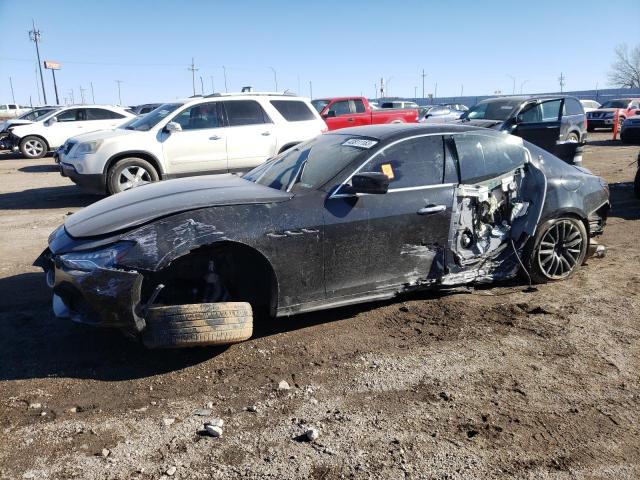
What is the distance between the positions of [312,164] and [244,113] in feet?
20.0

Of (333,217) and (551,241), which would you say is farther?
(551,241)

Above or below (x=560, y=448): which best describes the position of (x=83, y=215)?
above

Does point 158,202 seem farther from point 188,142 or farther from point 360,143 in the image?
point 188,142

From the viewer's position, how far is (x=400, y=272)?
4344 millimetres

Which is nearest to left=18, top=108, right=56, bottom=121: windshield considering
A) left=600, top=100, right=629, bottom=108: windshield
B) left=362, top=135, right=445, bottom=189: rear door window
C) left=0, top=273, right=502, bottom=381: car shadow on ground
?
left=0, top=273, right=502, bottom=381: car shadow on ground

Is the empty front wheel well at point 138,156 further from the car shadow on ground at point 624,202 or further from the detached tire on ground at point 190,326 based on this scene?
the car shadow on ground at point 624,202

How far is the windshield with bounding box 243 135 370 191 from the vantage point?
429 cm

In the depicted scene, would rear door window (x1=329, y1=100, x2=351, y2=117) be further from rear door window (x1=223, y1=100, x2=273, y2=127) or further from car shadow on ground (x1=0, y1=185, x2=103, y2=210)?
car shadow on ground (x1=0, y1=185, x2=103, y2=210)

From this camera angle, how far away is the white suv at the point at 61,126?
17.3 meters

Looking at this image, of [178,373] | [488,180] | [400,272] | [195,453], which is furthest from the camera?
[488,180]

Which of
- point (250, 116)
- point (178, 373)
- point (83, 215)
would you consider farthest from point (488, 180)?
A: point (250, 116)

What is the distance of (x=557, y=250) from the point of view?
5.23 m

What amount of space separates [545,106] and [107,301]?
13794 millimetres

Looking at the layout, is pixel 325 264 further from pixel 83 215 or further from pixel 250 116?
pixel 250 116
